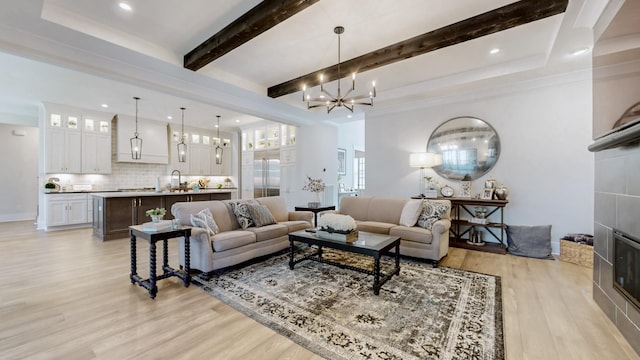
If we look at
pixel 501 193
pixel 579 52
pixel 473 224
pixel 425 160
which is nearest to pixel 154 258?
pixel 425 160

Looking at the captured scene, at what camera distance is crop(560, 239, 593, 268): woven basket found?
142 inches

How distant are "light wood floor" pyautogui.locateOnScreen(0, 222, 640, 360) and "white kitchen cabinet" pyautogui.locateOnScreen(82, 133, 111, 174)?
3.72m

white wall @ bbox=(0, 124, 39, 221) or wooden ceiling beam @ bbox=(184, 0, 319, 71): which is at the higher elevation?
wooden ceiling beam @ bbox=(184, 0, 319, 71)

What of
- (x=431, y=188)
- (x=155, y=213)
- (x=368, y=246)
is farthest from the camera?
(x=431, y=188)

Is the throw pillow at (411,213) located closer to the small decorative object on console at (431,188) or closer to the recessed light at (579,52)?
the small decorative object on console at (431,188)

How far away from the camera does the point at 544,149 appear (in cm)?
442

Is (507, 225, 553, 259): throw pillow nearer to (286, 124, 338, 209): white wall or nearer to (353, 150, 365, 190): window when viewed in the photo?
(286, 124, 338, 209): white wall

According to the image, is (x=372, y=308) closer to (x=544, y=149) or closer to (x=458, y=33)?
(x=458, y=33)

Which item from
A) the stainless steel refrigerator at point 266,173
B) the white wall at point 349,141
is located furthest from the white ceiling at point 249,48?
the white wall at point 349,141

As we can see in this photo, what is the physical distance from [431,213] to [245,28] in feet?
11.5

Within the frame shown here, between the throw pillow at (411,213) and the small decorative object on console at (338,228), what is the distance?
1190 mm

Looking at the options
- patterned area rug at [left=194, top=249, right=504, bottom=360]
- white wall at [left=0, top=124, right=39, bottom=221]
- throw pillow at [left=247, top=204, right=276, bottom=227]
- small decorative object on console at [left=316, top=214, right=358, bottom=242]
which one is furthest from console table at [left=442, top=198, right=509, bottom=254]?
white wall at [left=0, top=124, right=39, bottom=221]

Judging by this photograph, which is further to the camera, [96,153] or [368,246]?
[96,153]

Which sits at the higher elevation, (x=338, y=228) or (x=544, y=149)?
(x=544, y=149)
